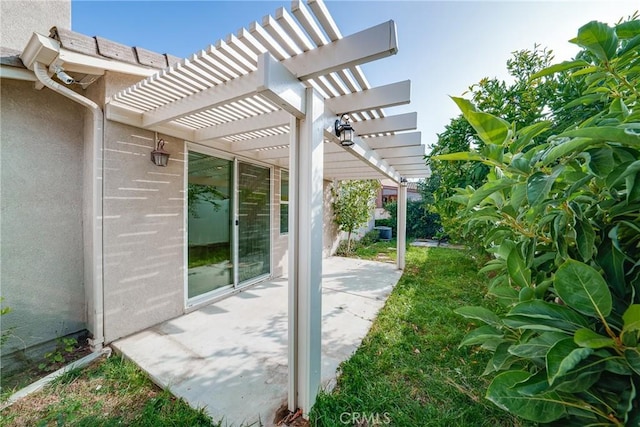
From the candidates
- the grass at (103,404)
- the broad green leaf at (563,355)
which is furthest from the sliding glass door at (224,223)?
the broad green leaf at (563,355)

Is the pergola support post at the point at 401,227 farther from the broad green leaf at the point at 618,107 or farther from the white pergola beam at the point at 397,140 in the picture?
the broad green leaf at the point at 618,107

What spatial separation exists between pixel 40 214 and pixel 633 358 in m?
5.41

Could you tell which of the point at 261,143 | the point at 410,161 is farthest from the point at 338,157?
the point at 261,143

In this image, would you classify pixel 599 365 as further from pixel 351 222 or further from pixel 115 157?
pixel 351 222

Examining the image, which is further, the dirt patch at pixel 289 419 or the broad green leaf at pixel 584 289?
the dirt patch at pixel 289 419

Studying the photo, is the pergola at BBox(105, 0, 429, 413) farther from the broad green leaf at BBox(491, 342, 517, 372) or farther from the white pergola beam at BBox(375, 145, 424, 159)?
the white pergola beam at BBox(375, 145, 424, 159)

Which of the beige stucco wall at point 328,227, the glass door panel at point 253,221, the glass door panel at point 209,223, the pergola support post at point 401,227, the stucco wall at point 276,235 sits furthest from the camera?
the beige stucco wall at point 328,227

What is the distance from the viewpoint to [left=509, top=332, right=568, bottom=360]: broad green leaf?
86 cm

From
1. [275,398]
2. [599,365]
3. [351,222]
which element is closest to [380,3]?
[599,365]

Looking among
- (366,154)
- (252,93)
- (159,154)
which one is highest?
(252,93)

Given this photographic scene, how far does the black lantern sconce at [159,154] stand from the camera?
13.1ft

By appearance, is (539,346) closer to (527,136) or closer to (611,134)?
(611,134)

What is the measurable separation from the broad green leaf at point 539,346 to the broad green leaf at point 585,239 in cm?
30

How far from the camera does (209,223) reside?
507 cm
